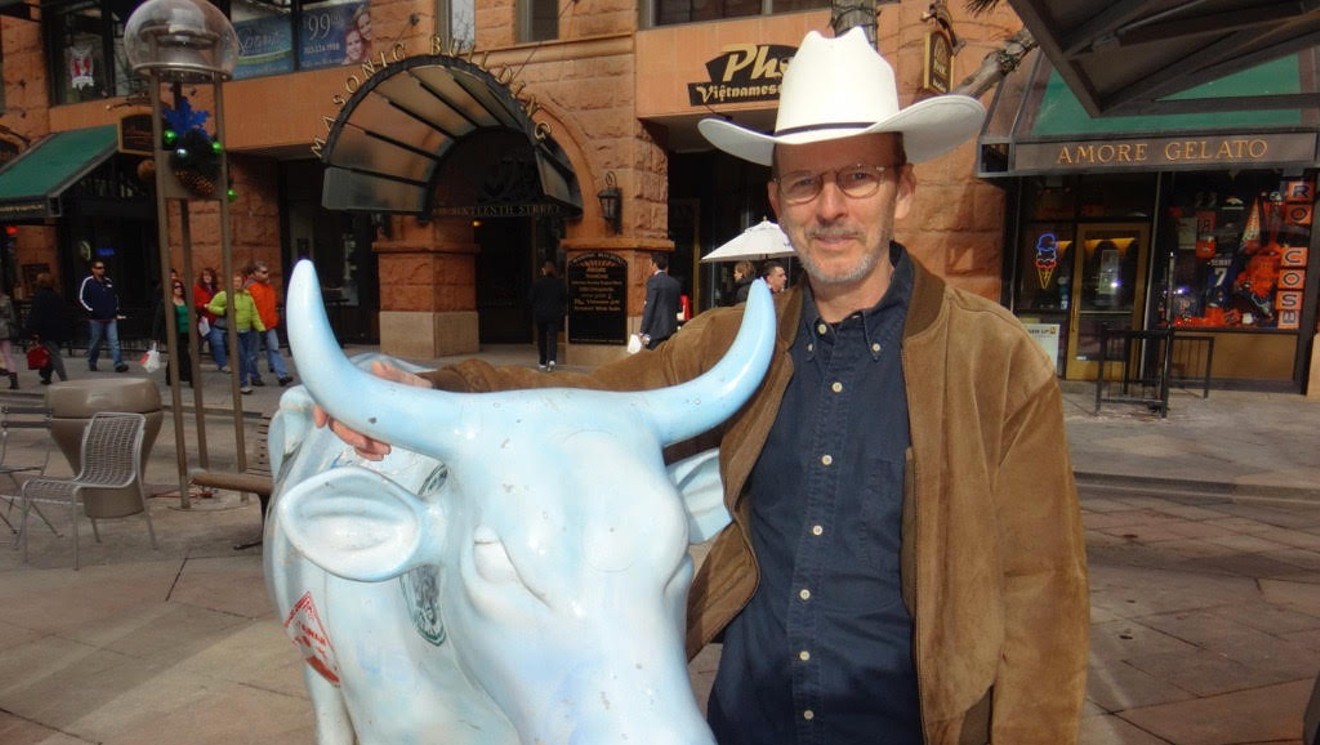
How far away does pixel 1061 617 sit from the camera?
1513 mm

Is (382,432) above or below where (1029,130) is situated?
below

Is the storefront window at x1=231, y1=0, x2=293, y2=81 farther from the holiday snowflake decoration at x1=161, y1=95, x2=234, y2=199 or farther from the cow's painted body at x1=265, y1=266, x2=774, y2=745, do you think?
the cow's painted body at x1=265, y1=266, x2=774, y2=745

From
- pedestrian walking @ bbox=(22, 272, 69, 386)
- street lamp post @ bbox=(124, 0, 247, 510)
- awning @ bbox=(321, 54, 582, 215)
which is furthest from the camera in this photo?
pedestrian walking @ bbox=(22, 272, 69, 386)

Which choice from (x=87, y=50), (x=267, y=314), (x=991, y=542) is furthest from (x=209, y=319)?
(x=991, y=542)

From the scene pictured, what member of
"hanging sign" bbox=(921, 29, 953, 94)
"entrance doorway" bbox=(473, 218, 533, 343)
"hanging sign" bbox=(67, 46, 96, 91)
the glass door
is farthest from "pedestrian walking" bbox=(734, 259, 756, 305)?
"hanging sign" bbox=(67, 46, 96, 91)

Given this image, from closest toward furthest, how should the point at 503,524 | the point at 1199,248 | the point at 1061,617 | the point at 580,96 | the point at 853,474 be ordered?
1. the point at 503,524
2. the point at 1061,617
3. the point at 853,474
4. the point at 1199,248
5. the point at 580,96

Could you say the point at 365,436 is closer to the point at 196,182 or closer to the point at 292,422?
the point at 292,422

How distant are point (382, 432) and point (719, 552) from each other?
820 mm

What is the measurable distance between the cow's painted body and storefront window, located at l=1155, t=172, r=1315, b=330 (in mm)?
11564

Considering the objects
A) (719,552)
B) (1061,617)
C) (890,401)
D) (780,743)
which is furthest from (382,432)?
Answer: (1061,617)

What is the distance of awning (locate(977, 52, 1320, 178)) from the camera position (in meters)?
8.52

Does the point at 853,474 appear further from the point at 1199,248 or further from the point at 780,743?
the point at 1199,248

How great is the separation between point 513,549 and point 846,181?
966 millimetres

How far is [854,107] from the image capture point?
1643 mm
